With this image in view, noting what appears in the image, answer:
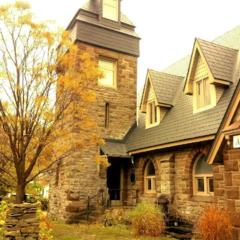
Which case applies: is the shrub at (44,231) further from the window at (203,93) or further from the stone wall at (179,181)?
the window at (203,93)

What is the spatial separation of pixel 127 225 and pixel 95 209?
10.9ft

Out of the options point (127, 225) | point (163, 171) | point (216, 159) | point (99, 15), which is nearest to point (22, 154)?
point (216, 159)

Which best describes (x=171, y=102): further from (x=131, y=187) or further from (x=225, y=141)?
(x=225, y=141)

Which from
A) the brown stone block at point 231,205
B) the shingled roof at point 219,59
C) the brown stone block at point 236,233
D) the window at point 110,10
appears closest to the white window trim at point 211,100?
the shingled roof at point 219,59

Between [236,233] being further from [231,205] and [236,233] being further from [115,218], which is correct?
[115,218]

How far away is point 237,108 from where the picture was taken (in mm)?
7551

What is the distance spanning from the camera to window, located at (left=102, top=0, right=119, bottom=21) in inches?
758

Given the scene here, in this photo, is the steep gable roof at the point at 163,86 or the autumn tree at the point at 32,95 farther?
the steep gable roof at the point at 163,86

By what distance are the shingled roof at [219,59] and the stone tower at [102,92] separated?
5.06 meters

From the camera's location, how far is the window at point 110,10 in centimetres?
1925

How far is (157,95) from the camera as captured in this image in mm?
16125

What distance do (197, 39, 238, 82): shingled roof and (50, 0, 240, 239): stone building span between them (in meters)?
0.04

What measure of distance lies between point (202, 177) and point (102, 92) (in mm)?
7785

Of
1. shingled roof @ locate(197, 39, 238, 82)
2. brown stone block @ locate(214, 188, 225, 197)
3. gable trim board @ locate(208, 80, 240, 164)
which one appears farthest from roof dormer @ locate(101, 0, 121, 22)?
gable trim board @ locate(208, 80, 240, 164)
